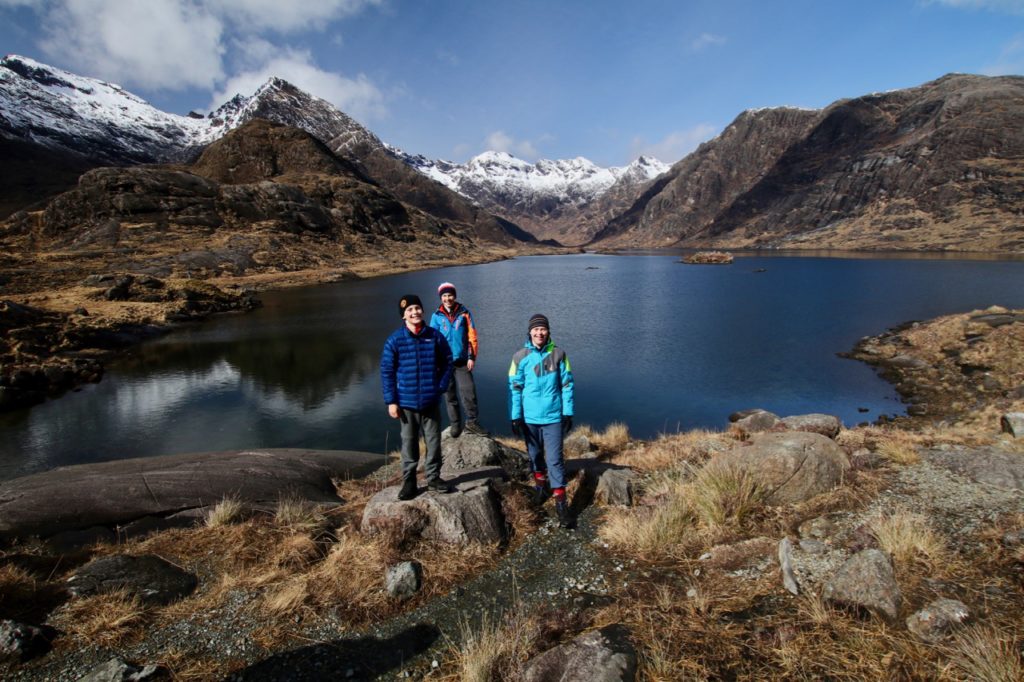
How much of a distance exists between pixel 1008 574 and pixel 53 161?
220 metres

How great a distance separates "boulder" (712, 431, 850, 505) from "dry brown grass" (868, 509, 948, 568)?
4.15 ft

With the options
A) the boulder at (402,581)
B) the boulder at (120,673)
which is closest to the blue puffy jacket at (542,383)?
→ the boulder at (402,581)

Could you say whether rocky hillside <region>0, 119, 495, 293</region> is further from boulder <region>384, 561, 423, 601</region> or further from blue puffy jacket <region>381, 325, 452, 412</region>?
boulder <region>384, 561, 423, 601</region>

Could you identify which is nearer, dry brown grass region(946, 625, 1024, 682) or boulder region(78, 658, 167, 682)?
dry brown grass region(946, 625, 1024, 682)

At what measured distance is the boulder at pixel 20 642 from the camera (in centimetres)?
421

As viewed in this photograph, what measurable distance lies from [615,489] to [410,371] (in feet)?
12.1

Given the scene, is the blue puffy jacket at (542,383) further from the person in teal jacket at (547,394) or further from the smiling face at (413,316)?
the smiling face at (413,316)

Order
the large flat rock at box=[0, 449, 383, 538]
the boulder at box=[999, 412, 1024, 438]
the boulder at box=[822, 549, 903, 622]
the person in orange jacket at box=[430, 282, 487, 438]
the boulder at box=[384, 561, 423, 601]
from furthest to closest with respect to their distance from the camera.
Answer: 1. the boulder at box=[999, 412, 1024, 438]
2. the person in orange jacket at box=[430, 282, 487, 438]
3. the large flat rock at box=[0, 449, 383, 538]
4. the boulder at box=[384, 561, 423, 601]
5. the boulder at box=[822, 549, 903, 622]

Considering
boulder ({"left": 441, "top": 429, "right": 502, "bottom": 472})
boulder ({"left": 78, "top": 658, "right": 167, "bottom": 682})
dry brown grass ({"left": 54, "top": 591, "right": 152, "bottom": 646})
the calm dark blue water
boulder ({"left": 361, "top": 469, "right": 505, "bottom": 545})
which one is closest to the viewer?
boulder ({"left": 78, "top": 658, "right": 167, "bottom": 682})

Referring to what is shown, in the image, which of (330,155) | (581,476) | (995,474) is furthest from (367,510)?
(330,155)

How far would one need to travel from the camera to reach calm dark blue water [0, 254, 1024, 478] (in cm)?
1772

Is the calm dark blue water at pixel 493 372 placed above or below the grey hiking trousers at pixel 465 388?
below

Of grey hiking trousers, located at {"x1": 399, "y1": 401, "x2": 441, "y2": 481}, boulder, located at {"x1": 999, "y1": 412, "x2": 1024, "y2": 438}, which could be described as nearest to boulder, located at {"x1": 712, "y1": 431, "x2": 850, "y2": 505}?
grey hiking trousers, located at {"x1": 399, "y1": 401, "x2": 441, "y2": 481}

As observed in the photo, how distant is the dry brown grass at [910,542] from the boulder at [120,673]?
7.17 meters
